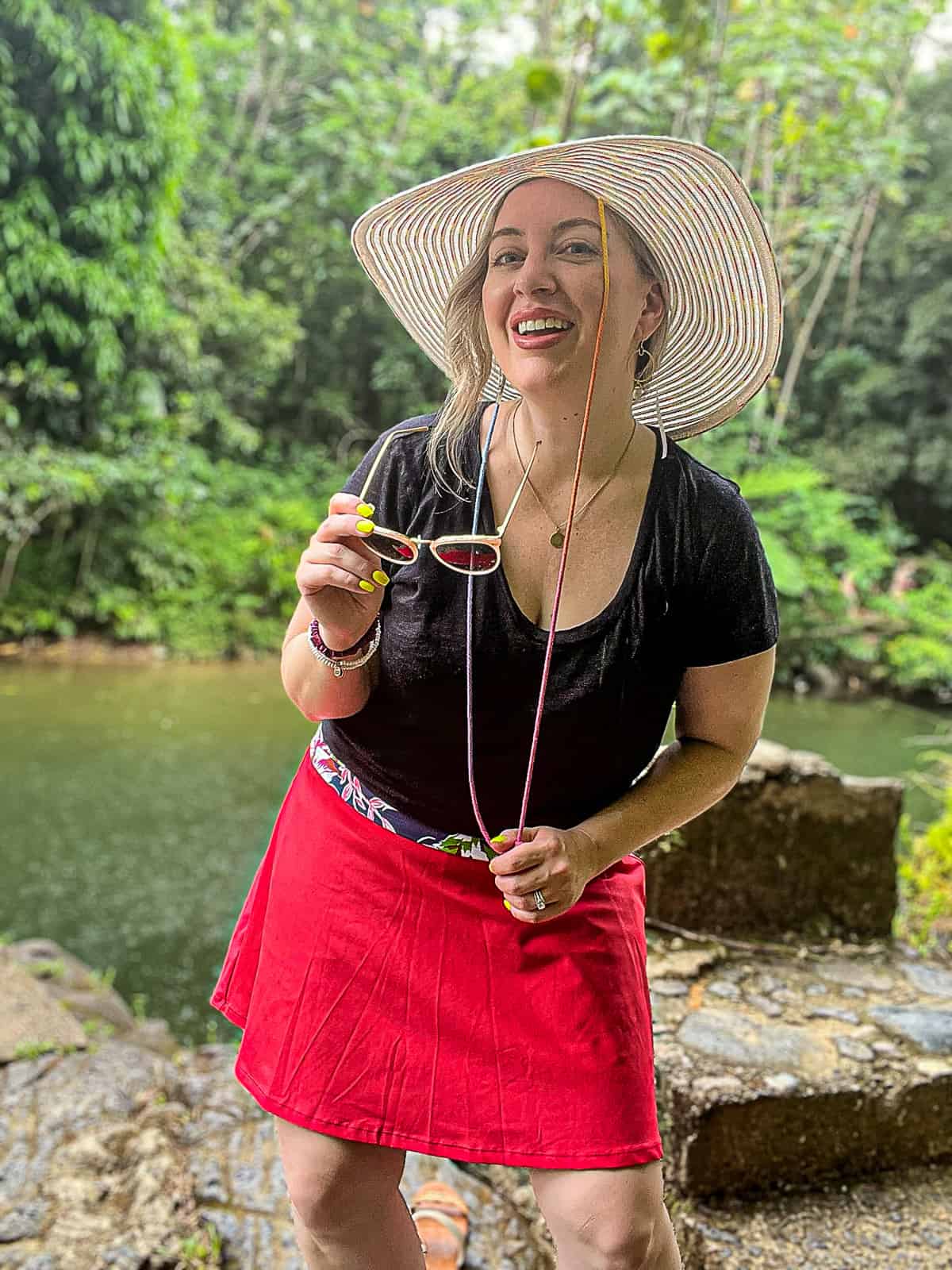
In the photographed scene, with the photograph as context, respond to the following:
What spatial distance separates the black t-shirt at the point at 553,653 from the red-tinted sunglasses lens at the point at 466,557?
47 mm

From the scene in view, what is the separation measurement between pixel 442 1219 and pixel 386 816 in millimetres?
951

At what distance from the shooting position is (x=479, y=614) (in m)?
1.03

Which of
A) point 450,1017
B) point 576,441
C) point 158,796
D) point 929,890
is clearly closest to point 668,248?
point 576,441

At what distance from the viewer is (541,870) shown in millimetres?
963

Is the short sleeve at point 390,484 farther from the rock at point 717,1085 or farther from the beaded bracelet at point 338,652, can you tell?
the rock at point 717,1085

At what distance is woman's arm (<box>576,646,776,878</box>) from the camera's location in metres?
1.06

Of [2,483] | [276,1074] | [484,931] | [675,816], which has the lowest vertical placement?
[2,483]

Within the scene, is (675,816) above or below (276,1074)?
above

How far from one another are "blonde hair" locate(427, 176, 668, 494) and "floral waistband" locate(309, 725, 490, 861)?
325mm

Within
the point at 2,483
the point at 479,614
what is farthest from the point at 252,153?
the point at 479,614

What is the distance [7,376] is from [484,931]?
322 inches

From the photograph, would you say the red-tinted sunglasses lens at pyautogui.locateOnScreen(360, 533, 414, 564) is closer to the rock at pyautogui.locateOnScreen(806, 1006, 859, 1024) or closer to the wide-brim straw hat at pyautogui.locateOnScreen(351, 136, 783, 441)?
the wide-brim straw hat at pyautogui.locateOnScreen(351, 136, 783, 441)

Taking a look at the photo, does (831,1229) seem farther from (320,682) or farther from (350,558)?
(350,558)

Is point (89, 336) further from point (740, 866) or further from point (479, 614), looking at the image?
point (479, 614)
